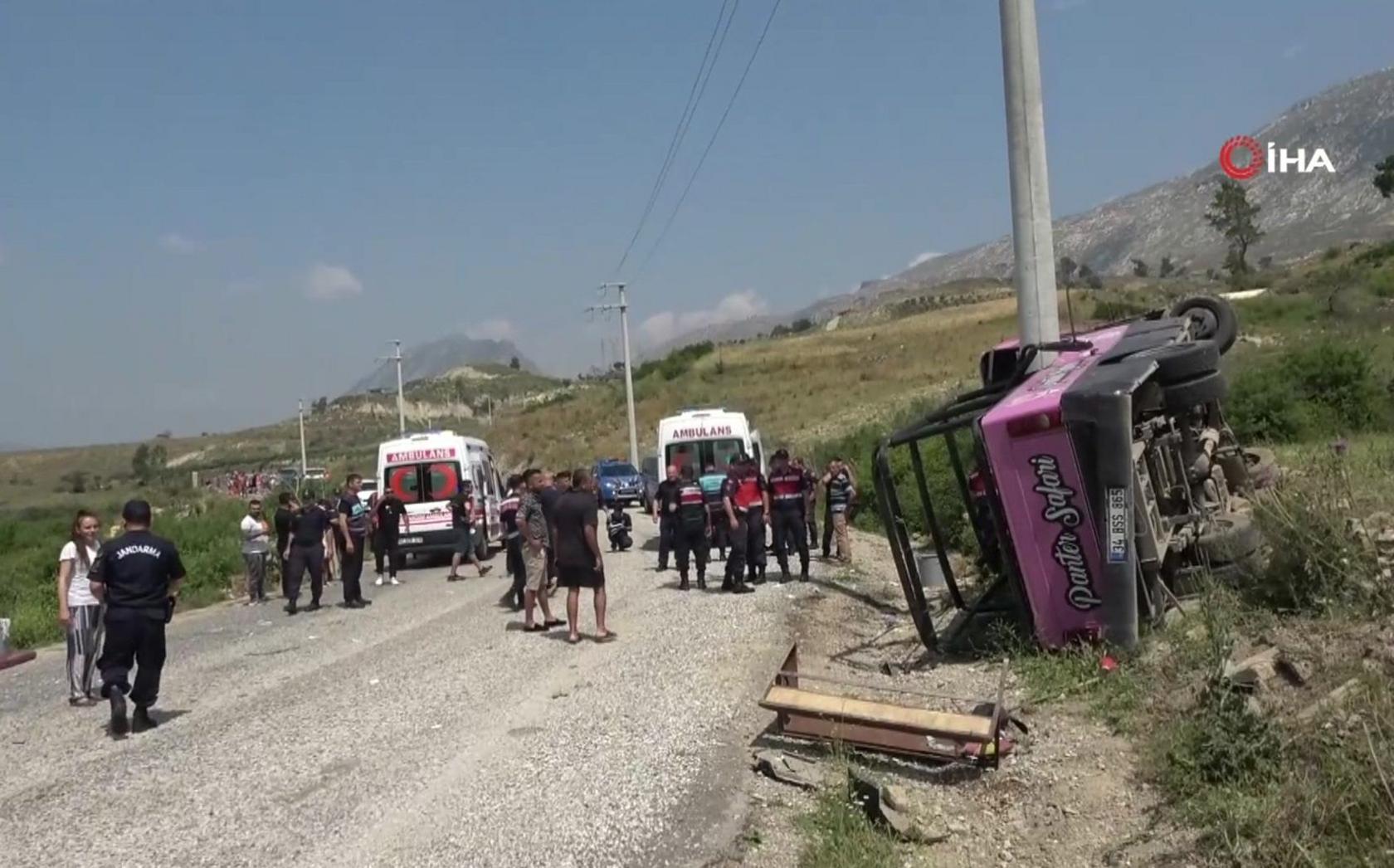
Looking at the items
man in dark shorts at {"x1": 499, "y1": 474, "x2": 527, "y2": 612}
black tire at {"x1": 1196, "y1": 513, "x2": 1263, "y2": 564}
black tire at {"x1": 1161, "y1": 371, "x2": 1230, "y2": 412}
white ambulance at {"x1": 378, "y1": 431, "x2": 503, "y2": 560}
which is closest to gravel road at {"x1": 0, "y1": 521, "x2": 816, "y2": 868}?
man in dark shorts at {"x1": 499, "y1": 474, "x2": 527, "y2": 612}

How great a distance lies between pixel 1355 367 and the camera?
25188mm

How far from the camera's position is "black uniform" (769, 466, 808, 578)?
1537cm

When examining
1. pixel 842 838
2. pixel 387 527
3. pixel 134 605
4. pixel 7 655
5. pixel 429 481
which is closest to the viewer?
pixel 842 838

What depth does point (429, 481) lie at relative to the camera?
76.5 feet

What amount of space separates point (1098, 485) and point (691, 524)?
25.1ft

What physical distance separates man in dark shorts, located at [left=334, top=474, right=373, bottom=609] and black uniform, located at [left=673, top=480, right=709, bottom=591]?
488 centimetres

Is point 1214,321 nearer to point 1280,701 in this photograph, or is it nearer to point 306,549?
point 1280,701

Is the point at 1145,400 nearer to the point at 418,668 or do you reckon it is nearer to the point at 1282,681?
the point at 1282,681

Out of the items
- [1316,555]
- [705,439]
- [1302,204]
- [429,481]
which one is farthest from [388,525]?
[1302,204]

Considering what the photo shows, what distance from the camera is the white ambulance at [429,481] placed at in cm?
2292

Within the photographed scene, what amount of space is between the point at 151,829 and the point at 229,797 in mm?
596

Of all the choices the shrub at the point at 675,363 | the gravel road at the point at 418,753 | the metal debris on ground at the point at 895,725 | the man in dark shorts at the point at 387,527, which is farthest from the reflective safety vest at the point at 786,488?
the shrub at the point at 675,363

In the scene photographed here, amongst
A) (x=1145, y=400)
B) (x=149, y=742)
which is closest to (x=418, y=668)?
(x=149, y=742)

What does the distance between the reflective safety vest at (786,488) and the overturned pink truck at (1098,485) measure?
13.7ft
